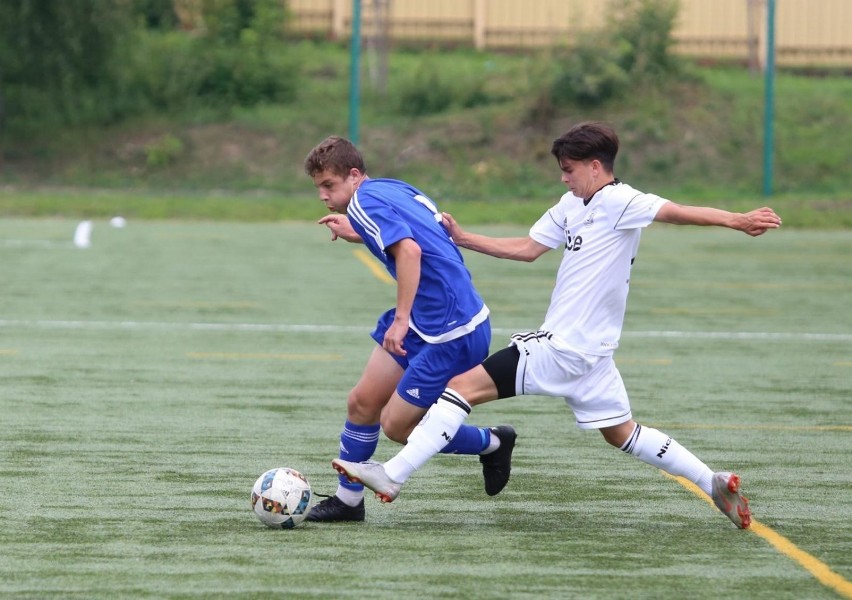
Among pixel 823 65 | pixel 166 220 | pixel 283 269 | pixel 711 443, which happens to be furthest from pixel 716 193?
pixel 711 443

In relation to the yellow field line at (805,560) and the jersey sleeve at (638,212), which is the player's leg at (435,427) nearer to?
the jersey sleeve at (638,212)

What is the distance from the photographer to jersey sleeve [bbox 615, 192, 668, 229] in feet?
18.7

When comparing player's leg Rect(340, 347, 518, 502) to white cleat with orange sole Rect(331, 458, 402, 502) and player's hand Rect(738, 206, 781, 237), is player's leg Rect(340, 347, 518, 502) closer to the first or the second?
white cleat with orange sole Rect(331, 458, 402, 502)

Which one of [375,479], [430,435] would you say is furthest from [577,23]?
[375,479]

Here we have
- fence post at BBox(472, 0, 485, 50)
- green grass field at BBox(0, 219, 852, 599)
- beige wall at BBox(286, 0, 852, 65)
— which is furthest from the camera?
fence post at BBox(472, 0, 485, 50)

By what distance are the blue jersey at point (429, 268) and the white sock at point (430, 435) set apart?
30 cm

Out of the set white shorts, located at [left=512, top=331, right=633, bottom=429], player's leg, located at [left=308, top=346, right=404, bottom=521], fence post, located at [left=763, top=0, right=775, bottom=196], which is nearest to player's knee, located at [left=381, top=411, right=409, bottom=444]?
player's leg, located at [left=308, top=346, right=404, bottom=521]

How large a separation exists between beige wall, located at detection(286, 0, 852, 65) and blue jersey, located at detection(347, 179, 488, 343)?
24863mm

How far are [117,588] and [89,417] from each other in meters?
3.64

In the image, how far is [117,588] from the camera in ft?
15.6

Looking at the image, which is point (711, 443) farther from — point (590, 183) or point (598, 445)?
point (590, 183)

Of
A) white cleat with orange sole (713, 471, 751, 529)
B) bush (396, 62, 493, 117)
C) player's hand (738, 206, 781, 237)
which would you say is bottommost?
white cleat with orange sole (713, 471, 751, 529)

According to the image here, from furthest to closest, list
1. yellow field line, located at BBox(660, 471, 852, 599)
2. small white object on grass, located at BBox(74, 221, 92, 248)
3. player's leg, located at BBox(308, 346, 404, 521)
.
Result: 1. small white object on grass, located at BBox(74, 221, 92, 248)
2. player's leg, located at BBox(308, 346, 404, 521)
3. yellow field line, located at BBox(660, 471, 852, 599)

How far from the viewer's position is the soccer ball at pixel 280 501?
18.7 feet
